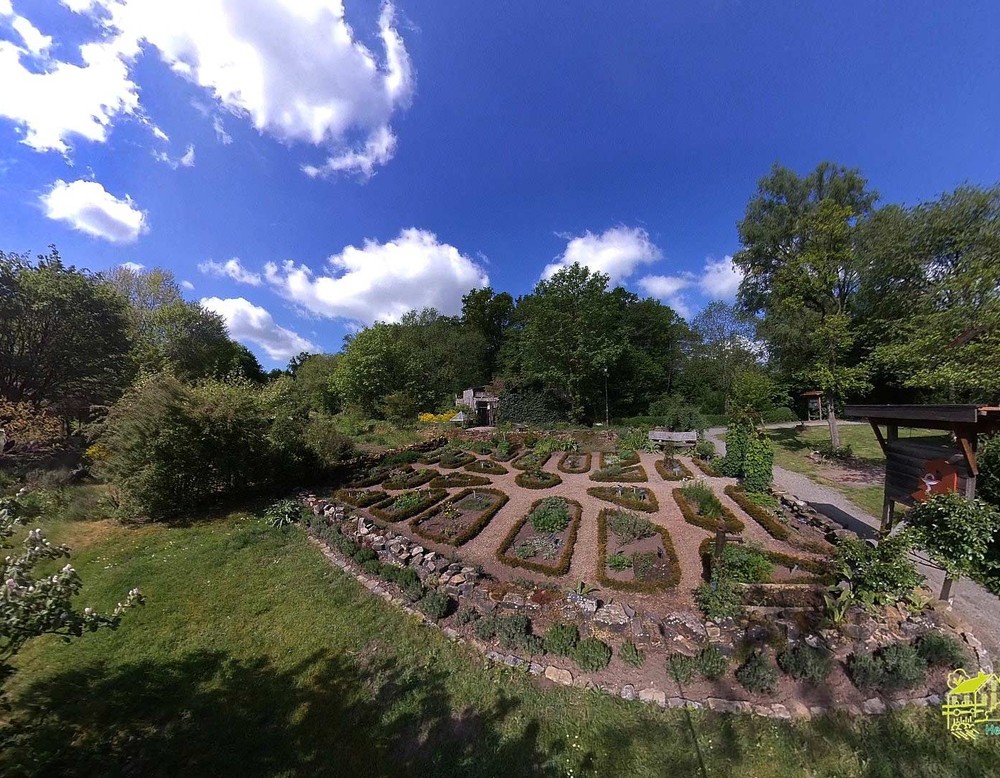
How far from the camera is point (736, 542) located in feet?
26.4

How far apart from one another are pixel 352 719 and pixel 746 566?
6954 millimetres

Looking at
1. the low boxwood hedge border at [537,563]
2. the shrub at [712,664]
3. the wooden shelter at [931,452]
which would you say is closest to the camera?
the shrub at [712,664]

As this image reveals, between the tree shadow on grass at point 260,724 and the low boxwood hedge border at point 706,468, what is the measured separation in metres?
12.0

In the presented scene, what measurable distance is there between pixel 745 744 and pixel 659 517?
20.7 ft

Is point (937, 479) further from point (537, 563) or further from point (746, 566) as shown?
point (537, 563)

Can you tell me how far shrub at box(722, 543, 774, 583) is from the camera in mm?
6482

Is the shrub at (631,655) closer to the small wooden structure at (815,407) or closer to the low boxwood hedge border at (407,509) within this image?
the low boxwood hedge border at (407,509)

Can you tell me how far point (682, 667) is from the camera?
15.9 ft

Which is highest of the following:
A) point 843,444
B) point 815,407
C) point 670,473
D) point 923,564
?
point 815,407

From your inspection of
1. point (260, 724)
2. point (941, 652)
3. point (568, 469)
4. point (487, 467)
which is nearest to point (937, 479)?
point (941, 652)

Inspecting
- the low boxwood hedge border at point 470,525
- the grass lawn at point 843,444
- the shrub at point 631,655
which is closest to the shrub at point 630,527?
the low boxwood hedge border at point 470,525

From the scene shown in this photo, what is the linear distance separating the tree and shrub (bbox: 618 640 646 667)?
2278 cm

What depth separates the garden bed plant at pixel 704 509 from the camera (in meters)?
8.98

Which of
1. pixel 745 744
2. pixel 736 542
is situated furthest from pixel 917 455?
A: pixel 745 744
